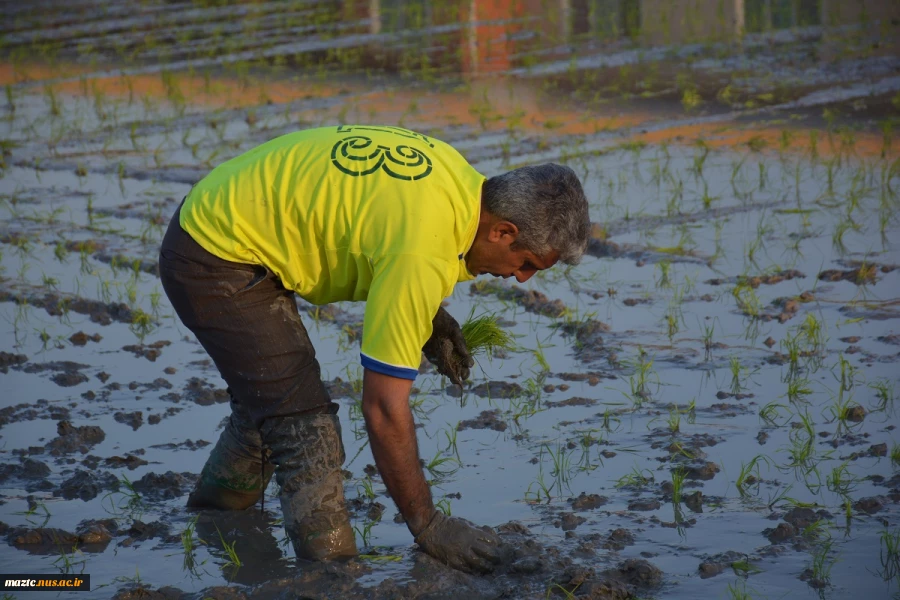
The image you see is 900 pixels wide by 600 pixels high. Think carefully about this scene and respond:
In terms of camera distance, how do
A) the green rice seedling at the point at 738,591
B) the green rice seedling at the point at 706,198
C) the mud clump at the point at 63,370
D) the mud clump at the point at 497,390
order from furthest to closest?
the green rice seedling at the point at 706,198, the mud clump at the point at 63,370, the mud clump at the point at 497,390, the green rice seedling at the point at 738,591

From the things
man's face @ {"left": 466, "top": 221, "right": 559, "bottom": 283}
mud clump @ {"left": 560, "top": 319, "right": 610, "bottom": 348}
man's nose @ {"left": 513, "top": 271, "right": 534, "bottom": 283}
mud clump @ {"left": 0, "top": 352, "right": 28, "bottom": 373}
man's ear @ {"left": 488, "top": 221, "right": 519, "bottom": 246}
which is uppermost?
man's ear @ {"left": 488, "top": 221, "right": 519, "bottom": 246}

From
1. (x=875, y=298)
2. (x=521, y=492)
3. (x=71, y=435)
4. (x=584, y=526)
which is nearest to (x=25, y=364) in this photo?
(x=71, y=435)

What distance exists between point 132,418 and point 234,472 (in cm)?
95

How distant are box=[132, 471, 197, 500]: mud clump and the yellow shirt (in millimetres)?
1081

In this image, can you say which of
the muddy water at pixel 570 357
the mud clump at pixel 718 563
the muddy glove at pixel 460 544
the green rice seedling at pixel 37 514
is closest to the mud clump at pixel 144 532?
the muddy water at pixel 570 357

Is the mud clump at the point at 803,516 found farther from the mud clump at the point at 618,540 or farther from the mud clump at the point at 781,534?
the mud clump at the point at 618,540

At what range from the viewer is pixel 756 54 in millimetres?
10422

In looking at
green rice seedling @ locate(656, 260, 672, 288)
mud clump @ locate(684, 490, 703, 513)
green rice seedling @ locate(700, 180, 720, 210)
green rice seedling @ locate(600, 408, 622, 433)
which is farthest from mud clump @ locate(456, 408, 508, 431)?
green rice seedling @ locate(700, 180, 720, 210)

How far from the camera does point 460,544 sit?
10.0 ft

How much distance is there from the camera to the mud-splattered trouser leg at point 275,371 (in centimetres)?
306

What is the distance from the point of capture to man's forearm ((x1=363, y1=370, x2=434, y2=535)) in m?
2.70

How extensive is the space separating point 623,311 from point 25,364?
2776 millimetres

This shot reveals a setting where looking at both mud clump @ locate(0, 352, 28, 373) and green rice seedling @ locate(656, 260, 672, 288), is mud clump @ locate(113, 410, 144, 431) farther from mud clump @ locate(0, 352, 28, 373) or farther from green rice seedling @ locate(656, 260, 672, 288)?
green rice seedling @ locate(656, 260, 672, 288)

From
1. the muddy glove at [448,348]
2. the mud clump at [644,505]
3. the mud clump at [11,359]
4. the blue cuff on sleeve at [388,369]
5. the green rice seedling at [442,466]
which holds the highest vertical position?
the blue cuff on sleeve at [388,369]
